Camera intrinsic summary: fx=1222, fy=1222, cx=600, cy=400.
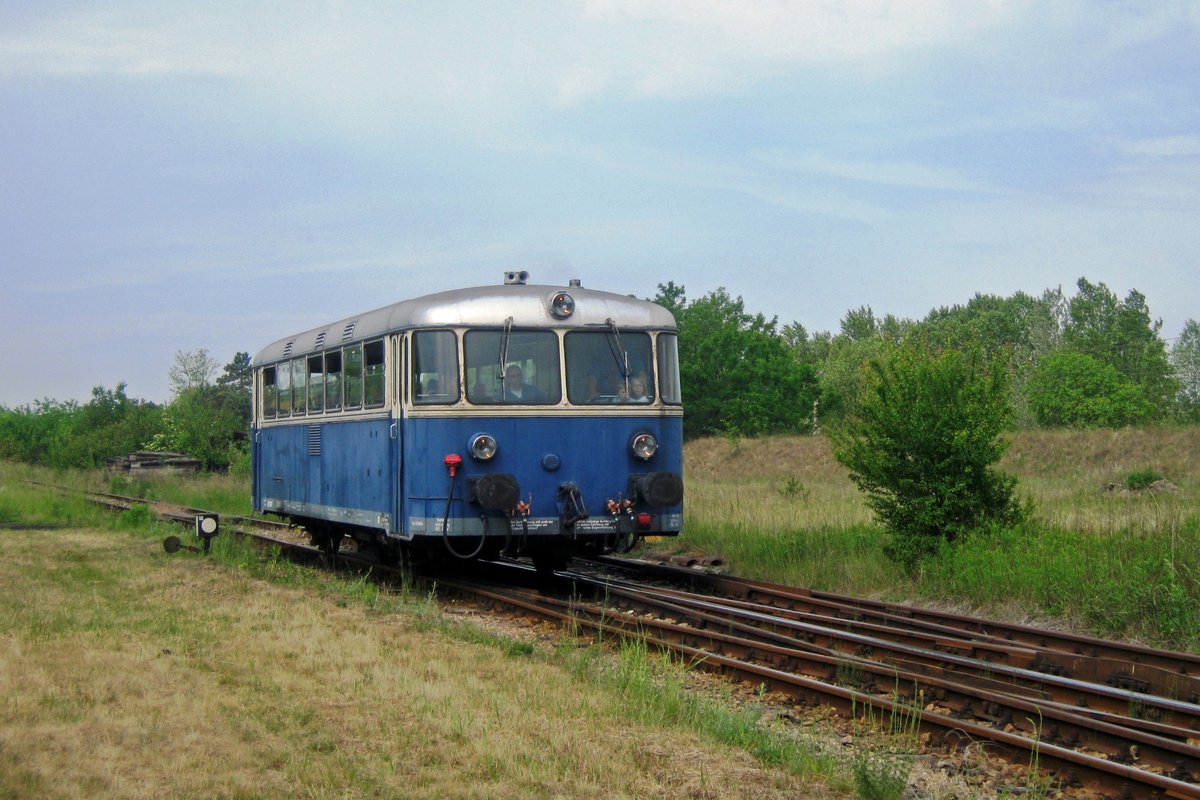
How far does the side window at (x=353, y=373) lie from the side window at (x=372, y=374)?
0.16 metres

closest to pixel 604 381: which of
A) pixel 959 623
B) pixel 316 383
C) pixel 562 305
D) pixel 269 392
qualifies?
pixel 562 305

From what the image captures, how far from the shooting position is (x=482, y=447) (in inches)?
465

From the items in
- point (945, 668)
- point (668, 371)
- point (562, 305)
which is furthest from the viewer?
point (668, 371)

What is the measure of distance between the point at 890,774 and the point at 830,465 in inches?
1622

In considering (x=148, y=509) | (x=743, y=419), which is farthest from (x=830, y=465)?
(x=148, y=509)

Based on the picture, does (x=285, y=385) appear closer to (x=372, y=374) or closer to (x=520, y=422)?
(x=372, y=374)

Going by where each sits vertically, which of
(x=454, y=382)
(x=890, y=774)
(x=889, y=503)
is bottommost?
(x=890, y=774)

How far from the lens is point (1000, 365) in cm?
1382

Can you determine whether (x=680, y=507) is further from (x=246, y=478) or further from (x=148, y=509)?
(x=246, y=478)

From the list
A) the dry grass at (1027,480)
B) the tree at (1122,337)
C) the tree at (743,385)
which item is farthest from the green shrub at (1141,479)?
the tree at (1122,337)

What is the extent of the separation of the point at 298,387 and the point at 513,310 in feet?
15.9

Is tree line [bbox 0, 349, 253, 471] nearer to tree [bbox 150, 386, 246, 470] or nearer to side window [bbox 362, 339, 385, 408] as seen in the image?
tree [bbox 150, 386, 246, 470]

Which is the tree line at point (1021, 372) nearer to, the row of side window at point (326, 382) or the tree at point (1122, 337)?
the tree at point (1122, 337)

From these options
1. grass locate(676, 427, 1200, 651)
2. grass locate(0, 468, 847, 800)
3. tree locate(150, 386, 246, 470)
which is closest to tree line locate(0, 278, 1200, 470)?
tree locate(150, 386, 246, 470)
